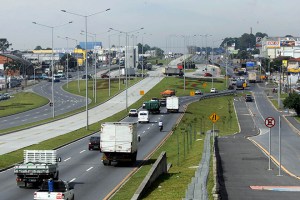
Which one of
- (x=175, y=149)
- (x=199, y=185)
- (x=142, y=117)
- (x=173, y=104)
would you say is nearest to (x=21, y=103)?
(x=173, y=104)

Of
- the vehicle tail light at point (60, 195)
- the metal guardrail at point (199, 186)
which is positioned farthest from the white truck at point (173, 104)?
the vehicle tail light at point (60, 195)

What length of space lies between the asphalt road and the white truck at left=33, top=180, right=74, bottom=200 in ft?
20.6

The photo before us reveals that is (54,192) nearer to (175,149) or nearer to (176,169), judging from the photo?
(176,169)

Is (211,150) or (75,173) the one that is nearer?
(75,173)

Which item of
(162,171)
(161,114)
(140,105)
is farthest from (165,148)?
(140,105)

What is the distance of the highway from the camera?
113ft

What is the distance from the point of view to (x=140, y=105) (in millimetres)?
119312

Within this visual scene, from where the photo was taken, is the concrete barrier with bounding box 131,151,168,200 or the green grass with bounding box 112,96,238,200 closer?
the concrete barrier with bounding box 131,151,168,200

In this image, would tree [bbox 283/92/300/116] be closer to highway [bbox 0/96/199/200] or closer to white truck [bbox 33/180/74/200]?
highway [bbox 0/96/199/200]

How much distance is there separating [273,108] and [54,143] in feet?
227

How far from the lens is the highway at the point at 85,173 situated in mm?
34562

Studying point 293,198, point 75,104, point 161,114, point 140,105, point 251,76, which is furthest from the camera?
point 251,76

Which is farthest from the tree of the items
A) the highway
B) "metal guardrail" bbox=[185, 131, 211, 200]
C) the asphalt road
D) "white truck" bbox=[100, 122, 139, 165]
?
"metal guardrail" bbox=[185, 131, 211, 200]

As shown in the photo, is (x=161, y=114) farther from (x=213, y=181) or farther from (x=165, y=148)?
(x=213, y=181)
